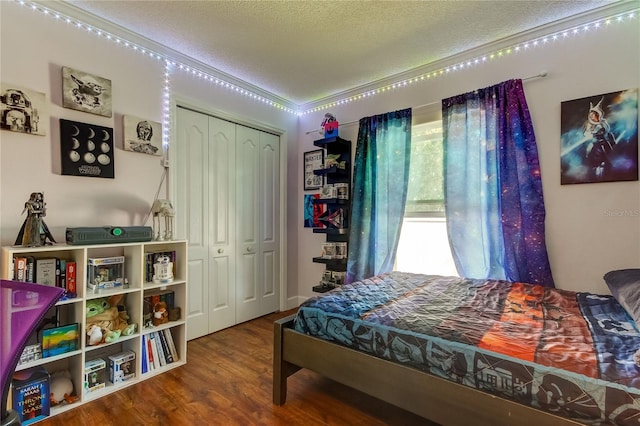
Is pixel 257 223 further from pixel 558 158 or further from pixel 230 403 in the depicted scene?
pixel 558 158

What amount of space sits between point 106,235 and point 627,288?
310 centimetres

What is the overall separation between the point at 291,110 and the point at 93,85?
2.11m

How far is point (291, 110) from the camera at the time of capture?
12.7ft

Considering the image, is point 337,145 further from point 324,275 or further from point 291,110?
point 324,275

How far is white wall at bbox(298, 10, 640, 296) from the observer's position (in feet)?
6.76

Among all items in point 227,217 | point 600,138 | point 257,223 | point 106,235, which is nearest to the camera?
point 106,235

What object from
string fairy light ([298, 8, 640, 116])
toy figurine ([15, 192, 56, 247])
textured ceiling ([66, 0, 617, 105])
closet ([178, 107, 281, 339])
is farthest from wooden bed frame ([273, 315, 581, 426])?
string fairy light ([298, 8, 640, 116])

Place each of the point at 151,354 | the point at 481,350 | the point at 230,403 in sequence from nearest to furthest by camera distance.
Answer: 1. the point at 481,350
2. the point at 230,403
3. the point at 151,354

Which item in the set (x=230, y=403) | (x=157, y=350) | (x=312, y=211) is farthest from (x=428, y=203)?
(x=157, y=350)

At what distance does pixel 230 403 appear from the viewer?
1902 millimetres

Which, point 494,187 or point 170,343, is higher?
point 494,187

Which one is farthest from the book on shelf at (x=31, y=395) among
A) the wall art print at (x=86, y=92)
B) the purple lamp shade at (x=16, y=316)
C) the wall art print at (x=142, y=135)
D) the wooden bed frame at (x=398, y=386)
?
the wall art print at (x=86, y=92)

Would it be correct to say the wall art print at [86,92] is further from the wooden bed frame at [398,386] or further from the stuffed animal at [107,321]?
the wooden bed frame at [398,386]

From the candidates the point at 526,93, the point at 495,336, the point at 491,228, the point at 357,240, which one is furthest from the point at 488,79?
the point at 495,336
